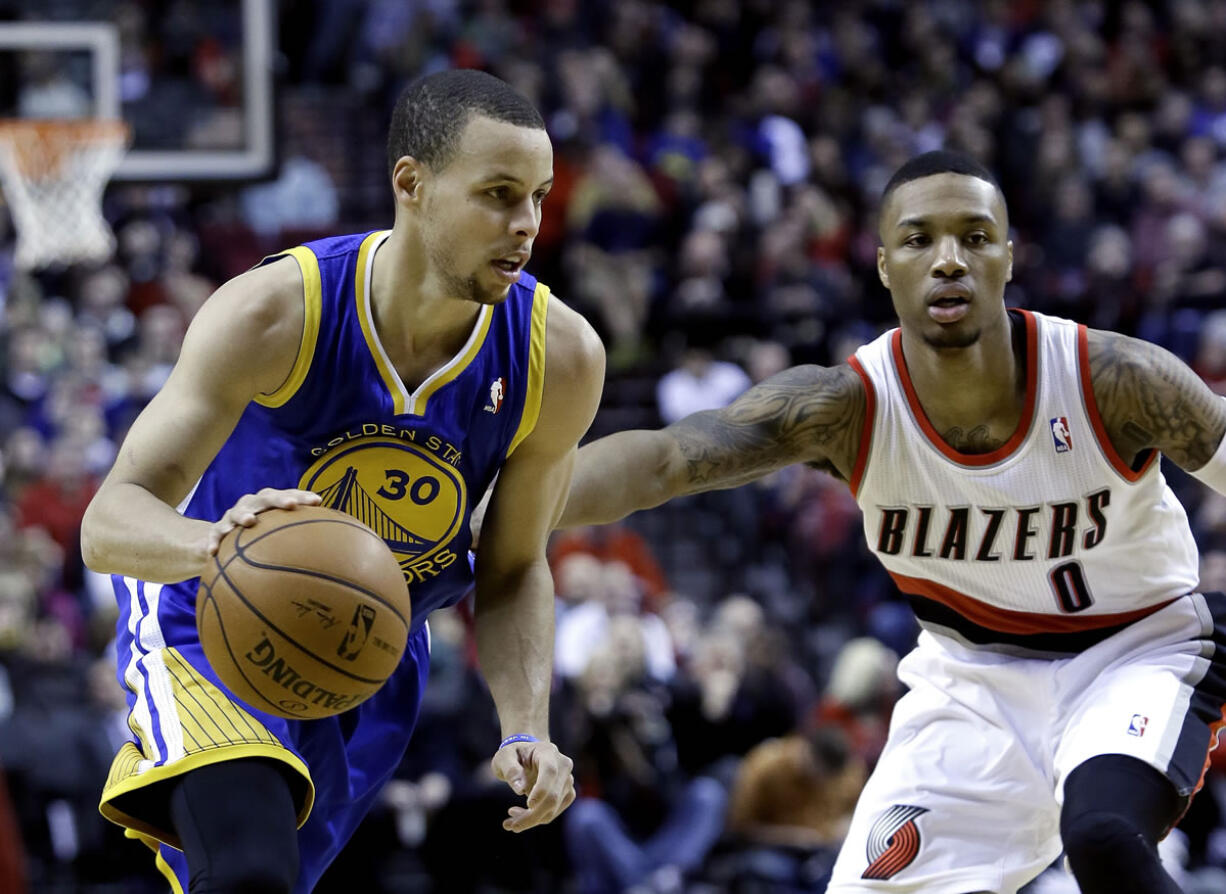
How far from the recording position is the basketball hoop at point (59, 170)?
877cm

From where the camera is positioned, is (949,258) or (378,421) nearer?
(378,421)

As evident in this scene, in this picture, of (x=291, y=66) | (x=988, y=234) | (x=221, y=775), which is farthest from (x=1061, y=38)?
(x=221, y=775)

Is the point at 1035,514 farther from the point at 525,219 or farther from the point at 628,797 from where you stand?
the point at 628,797

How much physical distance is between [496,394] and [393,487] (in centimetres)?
31

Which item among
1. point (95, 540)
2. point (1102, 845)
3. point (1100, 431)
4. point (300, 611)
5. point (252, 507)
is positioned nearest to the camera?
point (252, 507)

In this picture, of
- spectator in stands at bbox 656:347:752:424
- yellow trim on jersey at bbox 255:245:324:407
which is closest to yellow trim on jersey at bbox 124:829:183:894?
yellow trim on jersey at bbox 255:245:324:407

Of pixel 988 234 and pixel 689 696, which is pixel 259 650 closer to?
pixel 988 234

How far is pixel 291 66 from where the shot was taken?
1496 cm

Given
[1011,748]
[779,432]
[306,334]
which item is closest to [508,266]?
[306,334]

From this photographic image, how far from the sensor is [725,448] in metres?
4.54

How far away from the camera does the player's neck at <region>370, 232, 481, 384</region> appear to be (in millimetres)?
3900

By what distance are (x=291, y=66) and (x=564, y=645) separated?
7.45m

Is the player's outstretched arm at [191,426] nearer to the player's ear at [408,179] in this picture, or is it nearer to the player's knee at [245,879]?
the player's ear at [408,179]

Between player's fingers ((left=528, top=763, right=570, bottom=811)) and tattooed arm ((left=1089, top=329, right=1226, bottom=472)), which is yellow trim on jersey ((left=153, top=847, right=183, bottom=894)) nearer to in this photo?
player's fingers ((left=528, top=763, right=570, bottom=811))
